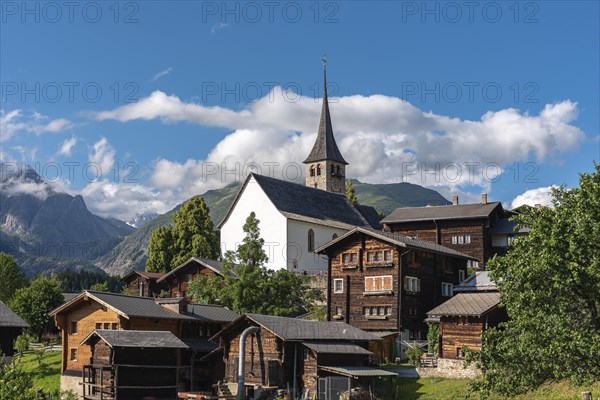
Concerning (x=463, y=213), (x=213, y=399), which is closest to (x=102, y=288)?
(x=463, y=213)

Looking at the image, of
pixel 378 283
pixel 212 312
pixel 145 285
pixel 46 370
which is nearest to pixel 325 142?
pixel 145 285

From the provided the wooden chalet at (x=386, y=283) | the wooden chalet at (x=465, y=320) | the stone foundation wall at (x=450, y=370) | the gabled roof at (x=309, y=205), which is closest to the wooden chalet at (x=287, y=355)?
the stone foundation wall at (x=450, y=370)

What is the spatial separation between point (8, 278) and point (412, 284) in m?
49.9

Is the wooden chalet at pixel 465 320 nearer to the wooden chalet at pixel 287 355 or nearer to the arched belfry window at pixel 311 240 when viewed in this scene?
the wooden chalet at pixel 287 355

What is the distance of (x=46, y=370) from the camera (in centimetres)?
5497

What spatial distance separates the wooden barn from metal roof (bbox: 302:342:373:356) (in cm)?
800

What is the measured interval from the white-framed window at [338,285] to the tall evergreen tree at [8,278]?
Answer: 42.0 m

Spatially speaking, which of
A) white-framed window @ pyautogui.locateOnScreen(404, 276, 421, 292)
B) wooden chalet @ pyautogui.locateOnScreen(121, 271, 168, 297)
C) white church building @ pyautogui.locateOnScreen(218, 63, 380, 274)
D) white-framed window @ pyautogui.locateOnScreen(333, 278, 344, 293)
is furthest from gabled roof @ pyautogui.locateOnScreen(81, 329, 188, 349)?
white church building @ pyautogui.locateOnScreen(218, 63, 380, 274)

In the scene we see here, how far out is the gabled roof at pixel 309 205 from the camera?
250ft

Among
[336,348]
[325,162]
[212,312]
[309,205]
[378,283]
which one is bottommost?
[336,348]

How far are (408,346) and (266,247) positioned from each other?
81.0ft

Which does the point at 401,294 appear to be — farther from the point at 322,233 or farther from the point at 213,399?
the point at 322,233

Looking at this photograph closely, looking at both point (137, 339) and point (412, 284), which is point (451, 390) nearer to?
point (412, 284)

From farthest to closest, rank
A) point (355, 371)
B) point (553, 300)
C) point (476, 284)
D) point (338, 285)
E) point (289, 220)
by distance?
point (289, 220), point (338, 285), point (476, 284), point (355, 371), point (553, 300)
